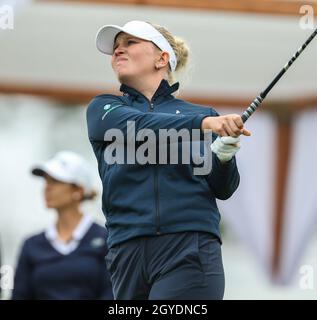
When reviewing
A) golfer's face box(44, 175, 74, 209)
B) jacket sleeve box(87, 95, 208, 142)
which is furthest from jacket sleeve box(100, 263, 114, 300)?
jacket sleeve box(87, 95, 208, 142)

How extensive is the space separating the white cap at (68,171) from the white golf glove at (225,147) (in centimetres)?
226

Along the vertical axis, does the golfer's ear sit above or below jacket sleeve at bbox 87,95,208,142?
above

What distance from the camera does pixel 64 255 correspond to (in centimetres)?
531

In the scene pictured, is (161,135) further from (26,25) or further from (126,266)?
(26,25)

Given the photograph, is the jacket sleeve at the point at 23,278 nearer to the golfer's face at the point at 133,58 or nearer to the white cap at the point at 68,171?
the white cap at the point at 68,171

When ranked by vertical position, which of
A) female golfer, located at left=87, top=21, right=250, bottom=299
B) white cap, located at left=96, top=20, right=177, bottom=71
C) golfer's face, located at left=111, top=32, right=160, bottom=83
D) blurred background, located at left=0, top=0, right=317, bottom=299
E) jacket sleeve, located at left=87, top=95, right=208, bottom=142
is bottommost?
female golfer, located at left=87, top=21, right=250, bottom=299

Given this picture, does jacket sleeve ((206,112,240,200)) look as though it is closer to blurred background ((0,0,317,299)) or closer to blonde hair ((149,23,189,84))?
blonde hair ((149,23,189,84))

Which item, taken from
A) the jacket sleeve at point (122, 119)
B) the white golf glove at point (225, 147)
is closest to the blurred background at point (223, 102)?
the jacket sleeve at point (122, 119)

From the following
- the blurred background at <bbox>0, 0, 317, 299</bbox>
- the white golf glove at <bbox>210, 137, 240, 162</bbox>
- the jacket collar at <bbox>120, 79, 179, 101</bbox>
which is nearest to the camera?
the white golf glove at <bbox>210, 137, 240, 162</bbox>

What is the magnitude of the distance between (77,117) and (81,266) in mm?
3703

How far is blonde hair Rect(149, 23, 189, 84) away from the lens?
385 cm

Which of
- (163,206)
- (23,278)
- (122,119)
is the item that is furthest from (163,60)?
(23,278)

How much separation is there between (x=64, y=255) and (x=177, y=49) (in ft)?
5.67
